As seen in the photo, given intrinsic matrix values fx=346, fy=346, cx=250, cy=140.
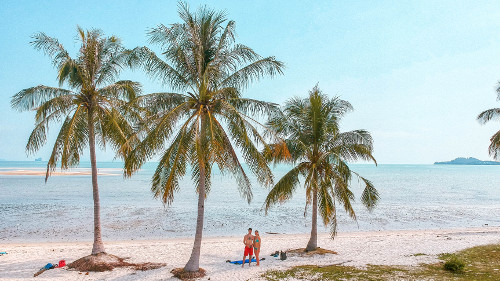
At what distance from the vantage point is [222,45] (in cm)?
1245

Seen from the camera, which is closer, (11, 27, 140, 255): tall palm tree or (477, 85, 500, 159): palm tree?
(11, 27, 140, 255): tall palm tree

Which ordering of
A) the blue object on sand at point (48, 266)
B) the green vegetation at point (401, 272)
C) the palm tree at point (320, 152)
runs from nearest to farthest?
the green vegetation at point (401, 272) → the blue object on sand at point (48, 266) → the palm tree at point (320, 152)

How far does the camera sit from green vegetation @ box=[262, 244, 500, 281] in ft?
35.9

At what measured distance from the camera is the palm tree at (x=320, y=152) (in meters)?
14.1

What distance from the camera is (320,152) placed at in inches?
598

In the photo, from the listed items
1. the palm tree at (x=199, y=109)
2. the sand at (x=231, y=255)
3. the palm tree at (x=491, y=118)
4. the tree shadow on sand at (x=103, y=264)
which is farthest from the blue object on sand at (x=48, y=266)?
the palm tree at (x=491, y=118)

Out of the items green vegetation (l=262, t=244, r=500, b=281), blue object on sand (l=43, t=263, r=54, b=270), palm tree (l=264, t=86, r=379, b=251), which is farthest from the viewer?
palm tree (l=264, t=86, r=379, b=251)

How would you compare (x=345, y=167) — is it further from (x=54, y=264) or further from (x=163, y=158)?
(x=54, y=264)

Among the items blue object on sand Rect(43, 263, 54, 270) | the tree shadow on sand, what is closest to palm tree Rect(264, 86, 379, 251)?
the tree shadow on sand

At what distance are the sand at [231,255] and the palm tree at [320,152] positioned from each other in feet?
7.13

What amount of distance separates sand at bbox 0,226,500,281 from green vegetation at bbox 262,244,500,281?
0.81m

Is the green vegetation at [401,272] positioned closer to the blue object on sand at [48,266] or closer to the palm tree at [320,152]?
the palm tree at [320,152]

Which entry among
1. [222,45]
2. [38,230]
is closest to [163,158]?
[222,45]

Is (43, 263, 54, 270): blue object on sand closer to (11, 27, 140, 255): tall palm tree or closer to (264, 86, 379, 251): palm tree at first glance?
(11, 27, 140, 255): tall palm tree
